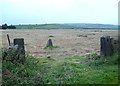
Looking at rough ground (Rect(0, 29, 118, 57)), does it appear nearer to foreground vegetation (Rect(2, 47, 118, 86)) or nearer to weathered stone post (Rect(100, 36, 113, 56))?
weathered stone post (Rect(100, 36, 113, 56))

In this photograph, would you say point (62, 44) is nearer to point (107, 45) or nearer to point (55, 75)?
point (107, 45)

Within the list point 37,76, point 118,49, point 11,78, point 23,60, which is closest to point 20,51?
point 23,60

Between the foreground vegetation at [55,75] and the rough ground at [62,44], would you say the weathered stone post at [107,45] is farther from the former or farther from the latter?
the rough ground at [62,44]

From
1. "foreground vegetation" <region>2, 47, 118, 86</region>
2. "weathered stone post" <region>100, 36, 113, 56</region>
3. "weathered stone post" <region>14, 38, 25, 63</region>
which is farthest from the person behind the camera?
"weathered stone post" <region>100, 36, 113, 56</region>

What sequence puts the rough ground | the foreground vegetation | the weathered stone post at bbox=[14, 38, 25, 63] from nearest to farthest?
the foreground vegetation < the weathered stone post at bbox=[14, 38, 25, 63] < the rough ground

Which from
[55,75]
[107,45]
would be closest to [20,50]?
[55,75]

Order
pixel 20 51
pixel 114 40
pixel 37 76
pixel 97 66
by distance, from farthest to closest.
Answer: pixel 114 40 → pixel 97 66 → pixel 20 51 → pixel 37 76

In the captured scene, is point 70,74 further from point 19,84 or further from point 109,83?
point 19,84

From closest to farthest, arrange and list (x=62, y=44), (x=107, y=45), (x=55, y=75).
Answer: (x=55, y=75) → (x=107, y=45) → (x=62, y=44)

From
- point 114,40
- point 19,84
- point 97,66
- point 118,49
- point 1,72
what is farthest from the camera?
point 114,40

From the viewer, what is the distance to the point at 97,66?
10.7 meters

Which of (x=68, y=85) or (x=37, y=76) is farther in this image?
(x=37, y=76)

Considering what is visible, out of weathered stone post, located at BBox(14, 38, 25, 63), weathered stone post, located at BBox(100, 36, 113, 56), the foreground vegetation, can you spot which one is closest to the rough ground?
weathered stone post, located at BBox(100, 36, 113, 56)

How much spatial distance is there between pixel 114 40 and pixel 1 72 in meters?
5.84
